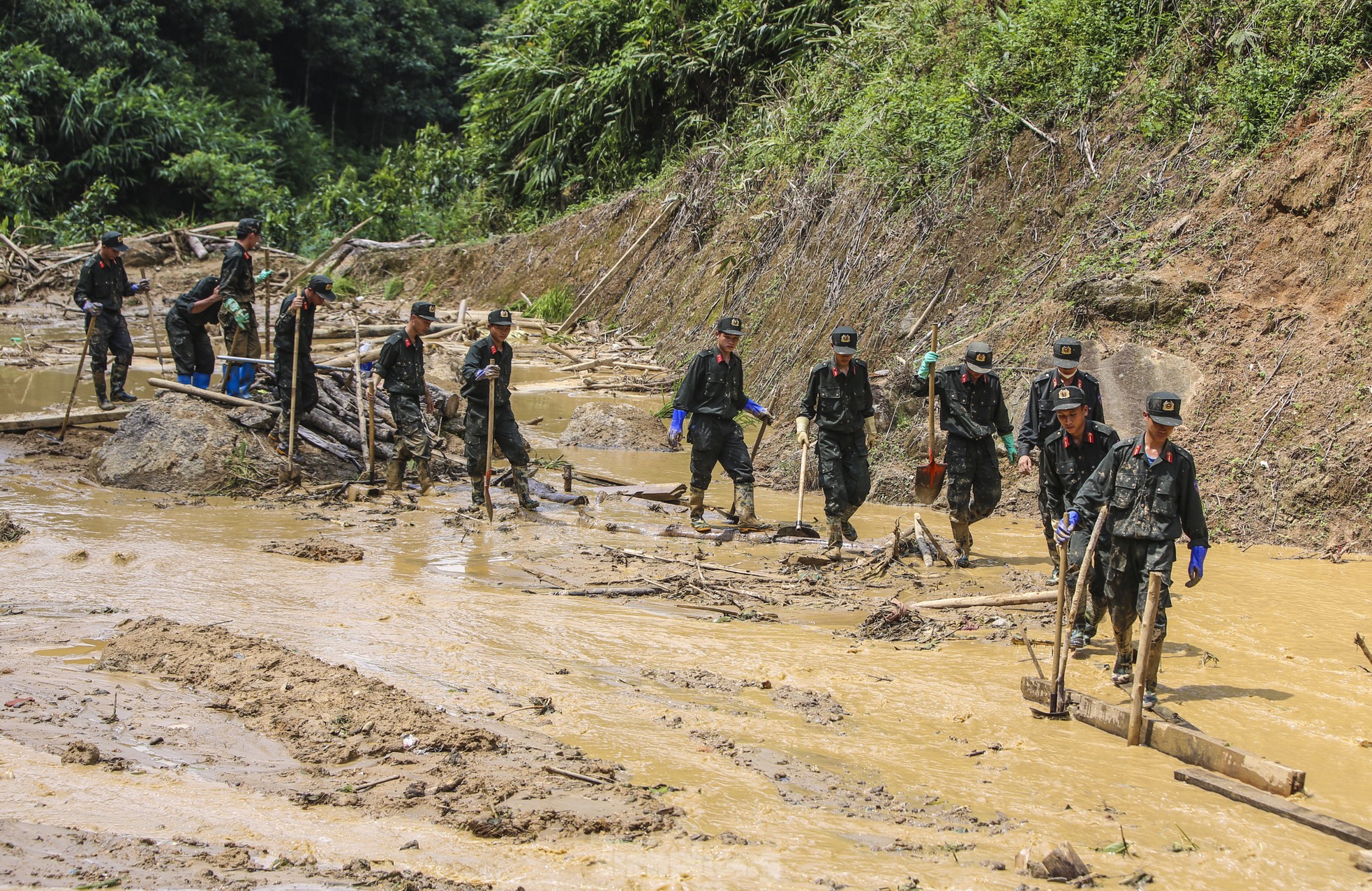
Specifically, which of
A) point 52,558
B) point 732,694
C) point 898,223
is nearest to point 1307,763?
point 732,694

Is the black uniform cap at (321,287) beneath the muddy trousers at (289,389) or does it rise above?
above

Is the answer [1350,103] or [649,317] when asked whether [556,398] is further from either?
[1350,103]

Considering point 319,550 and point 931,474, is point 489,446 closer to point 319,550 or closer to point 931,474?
point 319,550

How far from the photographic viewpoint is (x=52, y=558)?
7.11 metres

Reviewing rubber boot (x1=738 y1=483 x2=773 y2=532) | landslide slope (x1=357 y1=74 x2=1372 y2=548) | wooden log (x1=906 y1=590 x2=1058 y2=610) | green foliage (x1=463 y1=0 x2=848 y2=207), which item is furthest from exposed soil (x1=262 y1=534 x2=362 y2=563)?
green foliage (x1=463 y1=0 x2=848 y2=207)

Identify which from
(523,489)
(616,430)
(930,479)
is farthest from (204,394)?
(930,479)

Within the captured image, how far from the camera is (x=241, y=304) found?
11.2m

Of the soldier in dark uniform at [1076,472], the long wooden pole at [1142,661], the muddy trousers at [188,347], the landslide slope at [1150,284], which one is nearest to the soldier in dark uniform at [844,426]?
the soldier in dark uniform at [1076,472]

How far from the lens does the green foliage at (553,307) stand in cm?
1966

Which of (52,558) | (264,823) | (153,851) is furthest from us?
(52,558)

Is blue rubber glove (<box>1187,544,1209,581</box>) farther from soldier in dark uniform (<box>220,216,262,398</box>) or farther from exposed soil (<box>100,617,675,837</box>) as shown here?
Result: soldier in dark uniform (<box>220,216,262,398</box>)

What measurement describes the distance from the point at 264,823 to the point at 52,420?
873cm

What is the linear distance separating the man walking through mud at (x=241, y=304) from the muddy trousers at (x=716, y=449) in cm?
460

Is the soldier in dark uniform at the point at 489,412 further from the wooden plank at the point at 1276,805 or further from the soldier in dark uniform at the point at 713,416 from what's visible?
the wooden plank at the point at 1276,805
